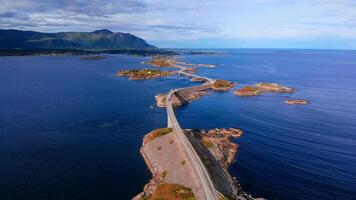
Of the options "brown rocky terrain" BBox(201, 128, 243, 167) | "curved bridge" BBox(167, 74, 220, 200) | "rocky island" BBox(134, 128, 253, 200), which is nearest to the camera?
"curved bridge" BBox(167, 74, 220, 200)

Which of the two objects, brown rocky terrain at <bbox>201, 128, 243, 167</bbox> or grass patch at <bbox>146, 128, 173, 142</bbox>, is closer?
brown rocky terrain at <bbox>201, 128, 243, 167</bbox>

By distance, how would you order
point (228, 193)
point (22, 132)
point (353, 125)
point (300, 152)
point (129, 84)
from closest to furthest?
1. point (228, 193)
2. point (300, 152)
3. point (22, 132)
4. point (353, 125)
5. point (129, 84)

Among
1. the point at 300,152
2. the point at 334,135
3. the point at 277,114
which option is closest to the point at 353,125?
the point at 334,135

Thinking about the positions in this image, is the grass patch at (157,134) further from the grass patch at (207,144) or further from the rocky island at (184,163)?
the grass patch at (207,144)

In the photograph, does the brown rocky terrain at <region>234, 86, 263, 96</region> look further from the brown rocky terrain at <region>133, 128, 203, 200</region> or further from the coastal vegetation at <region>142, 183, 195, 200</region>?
the coastal vegetation at <region>142, 183, 195, 200</region>

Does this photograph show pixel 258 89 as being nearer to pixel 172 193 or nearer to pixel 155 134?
pixel 155 134

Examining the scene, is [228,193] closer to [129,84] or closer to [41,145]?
[41,145]

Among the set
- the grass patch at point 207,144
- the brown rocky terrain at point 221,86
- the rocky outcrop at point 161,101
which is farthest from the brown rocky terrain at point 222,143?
the brown rocky terrain at point 221,86

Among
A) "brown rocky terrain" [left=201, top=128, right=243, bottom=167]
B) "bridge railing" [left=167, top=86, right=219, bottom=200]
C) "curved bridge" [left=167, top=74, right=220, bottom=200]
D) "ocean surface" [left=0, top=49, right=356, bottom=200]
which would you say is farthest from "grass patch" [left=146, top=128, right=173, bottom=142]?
"brown rocky terrain" [left=201, top=128, right=243, bottom=167]
